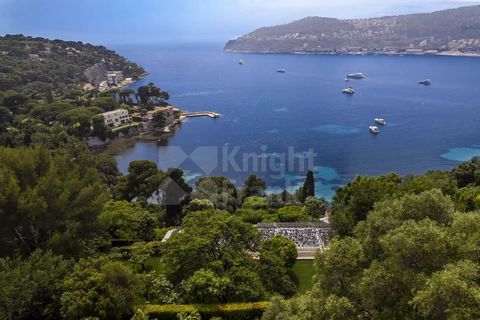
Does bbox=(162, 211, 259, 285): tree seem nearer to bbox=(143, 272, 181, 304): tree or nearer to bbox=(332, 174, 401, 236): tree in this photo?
bbox=(143, 272, 181, 304): tree

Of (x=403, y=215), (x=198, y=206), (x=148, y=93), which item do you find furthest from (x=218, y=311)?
(x=148, y=93)

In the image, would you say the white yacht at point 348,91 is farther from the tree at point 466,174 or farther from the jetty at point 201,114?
the tree at point 466,174

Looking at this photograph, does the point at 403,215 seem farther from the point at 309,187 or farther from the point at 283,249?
the point at 309,187

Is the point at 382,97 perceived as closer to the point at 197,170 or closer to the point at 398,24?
the point at 197,170

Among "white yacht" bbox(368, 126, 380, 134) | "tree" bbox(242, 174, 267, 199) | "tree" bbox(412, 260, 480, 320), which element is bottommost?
"tree" bbox(242, 174, 267, 199)

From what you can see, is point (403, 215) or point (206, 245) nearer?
point (403, 215)

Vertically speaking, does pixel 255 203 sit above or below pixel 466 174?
below

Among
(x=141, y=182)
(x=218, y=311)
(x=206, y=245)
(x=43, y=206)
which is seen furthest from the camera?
(x=141, y=182)

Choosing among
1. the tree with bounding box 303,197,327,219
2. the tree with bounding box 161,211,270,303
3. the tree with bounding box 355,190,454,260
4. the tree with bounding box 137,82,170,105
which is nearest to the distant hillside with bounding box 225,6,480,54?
the tree with bounding box 137,82,170,105

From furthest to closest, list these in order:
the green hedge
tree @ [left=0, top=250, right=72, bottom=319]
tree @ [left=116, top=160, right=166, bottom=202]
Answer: tree @ [left=116, top=160, right=166, bottom=202]
the green hedge
tree @ [left=0, top=250, right=72, bottom=319]
